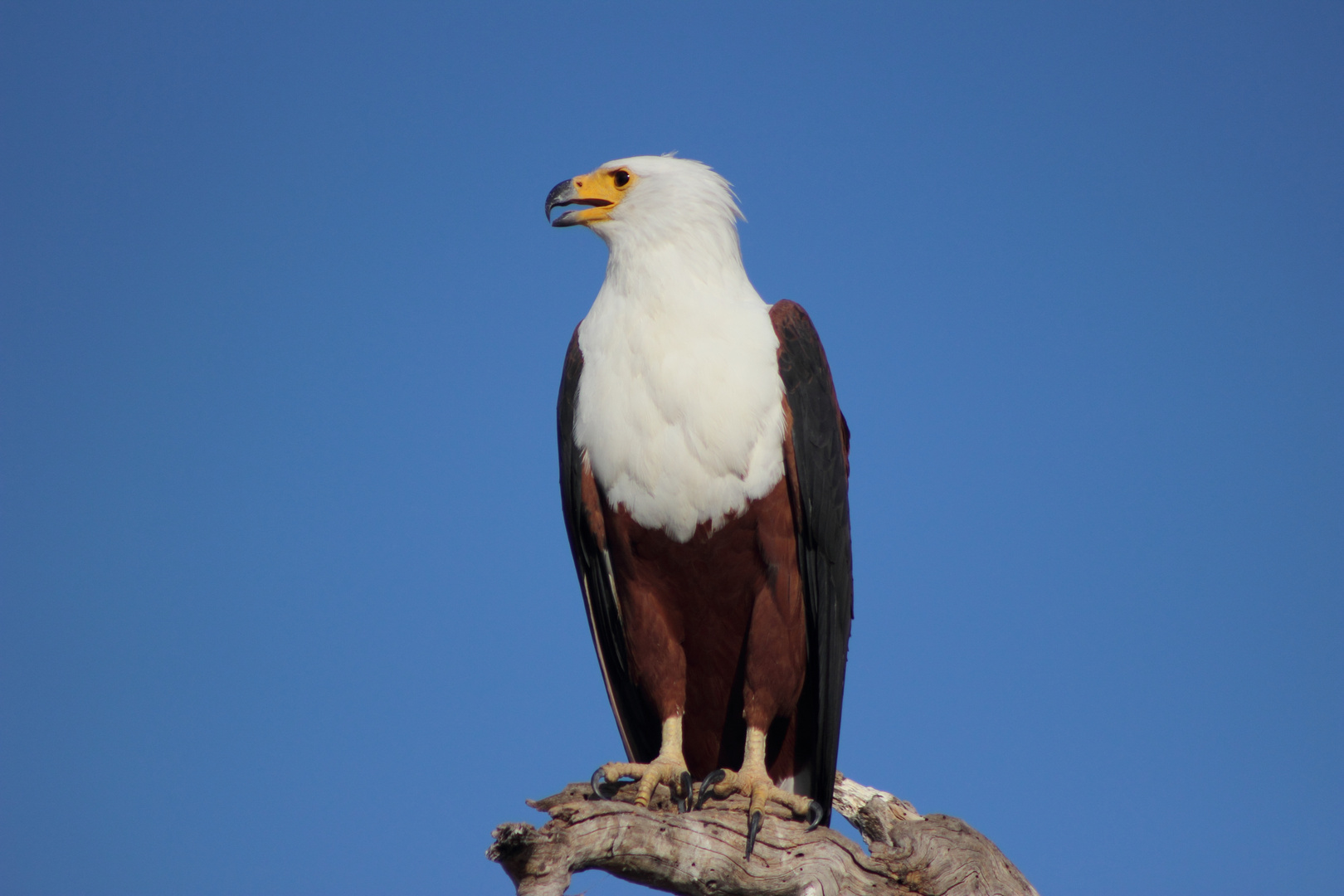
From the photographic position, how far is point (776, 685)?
5191 millimetres

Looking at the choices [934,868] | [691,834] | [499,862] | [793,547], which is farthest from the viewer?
[793,547]

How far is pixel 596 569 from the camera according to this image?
5301 mm

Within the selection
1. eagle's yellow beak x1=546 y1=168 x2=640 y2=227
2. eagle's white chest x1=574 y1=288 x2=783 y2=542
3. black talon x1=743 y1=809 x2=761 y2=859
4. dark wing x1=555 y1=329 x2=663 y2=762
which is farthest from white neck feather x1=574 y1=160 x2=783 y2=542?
black talon x1=743 y1=809 x2=761 y2=859

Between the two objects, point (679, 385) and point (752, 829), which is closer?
point (752, 829)

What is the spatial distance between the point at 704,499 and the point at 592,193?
1.81 metres

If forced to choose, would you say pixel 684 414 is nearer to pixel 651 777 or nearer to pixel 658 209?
pixel 658 209

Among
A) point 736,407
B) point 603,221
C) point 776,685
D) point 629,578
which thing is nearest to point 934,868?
point 776,685

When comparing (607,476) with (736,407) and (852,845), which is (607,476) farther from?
(852,845)

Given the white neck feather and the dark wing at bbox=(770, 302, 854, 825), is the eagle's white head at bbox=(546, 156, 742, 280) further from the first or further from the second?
the dark wing at bbox=(770, 302, 854, 825)

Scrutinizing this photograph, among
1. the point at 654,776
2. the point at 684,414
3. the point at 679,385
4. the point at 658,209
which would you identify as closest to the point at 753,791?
the point at 654,776

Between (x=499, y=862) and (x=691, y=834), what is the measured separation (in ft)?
2.99

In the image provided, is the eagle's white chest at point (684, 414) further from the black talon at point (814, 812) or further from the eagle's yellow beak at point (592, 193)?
the black talon at point (814, 812)

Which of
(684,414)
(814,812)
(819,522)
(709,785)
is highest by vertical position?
(684,414)

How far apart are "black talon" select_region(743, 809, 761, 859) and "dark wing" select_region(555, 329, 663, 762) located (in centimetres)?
98
